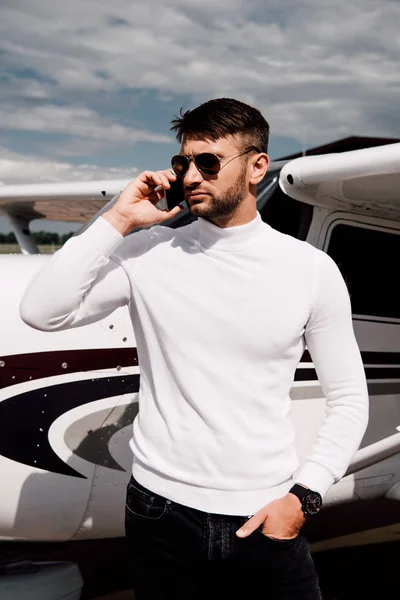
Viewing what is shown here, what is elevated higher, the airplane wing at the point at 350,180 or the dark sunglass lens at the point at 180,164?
the dark sunglass lens at the point at 180,164

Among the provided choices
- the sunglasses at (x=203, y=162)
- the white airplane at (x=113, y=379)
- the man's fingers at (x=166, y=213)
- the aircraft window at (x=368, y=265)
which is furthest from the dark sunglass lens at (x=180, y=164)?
the aircraft window at (x=368, y=265)

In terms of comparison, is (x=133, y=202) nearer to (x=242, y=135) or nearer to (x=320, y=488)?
(x=242, y=135)

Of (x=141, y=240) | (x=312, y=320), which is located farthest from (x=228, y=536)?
(x=141, y=240)

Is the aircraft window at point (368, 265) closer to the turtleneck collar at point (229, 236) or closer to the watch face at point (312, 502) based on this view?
the turtleneck collar at point (229, 236)

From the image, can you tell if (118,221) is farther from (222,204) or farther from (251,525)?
(251,525)

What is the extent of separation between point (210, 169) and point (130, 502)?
3.13 feet

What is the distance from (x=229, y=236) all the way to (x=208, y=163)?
211 mm

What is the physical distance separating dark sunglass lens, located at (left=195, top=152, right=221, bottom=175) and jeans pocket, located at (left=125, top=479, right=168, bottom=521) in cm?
89

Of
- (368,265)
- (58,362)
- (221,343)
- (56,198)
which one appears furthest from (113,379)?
(56,198)

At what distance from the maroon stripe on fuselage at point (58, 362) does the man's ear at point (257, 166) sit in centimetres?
123

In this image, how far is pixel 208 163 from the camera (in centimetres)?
170

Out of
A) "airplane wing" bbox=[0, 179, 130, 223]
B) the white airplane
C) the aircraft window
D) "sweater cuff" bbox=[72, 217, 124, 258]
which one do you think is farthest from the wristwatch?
"airplane wing" bbox=[0, 179, 130, 223]

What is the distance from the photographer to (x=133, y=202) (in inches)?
69.4

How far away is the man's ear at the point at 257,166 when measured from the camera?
178 centimetres
